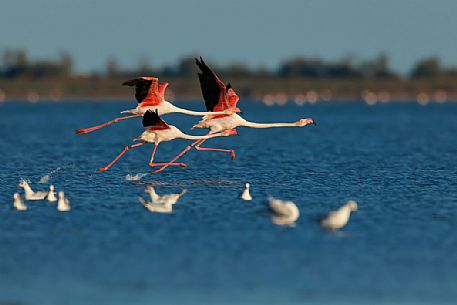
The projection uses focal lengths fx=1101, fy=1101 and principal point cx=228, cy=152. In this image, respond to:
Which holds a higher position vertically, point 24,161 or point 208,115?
point 208,115

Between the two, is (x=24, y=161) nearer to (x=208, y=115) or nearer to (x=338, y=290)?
(x=208, y=115)

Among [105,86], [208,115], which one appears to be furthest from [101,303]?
[105,86]

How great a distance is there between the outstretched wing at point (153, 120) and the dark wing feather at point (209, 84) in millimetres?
1222

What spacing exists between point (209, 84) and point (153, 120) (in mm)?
1585

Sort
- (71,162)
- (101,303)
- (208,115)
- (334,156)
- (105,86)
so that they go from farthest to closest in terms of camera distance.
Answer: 1. (105,86)
2. (334,156)
3. (71,162)
4. (208,115)
5. (101,303)

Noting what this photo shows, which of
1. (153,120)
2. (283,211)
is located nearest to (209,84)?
(153,120)

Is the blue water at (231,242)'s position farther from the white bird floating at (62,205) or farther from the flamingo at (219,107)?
the flamingo at (219,107)

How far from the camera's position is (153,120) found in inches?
888

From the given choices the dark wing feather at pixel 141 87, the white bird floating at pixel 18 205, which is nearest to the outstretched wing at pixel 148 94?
the dark wing feather at pixel 141 87

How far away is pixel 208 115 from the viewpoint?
23750 millimetres

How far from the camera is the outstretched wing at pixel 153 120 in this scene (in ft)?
73.0

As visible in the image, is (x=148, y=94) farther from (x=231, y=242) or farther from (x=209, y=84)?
(x=231, y=242)

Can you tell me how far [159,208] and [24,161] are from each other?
14778 millimetres

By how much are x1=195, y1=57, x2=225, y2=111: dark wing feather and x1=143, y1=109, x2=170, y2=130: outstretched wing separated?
4.01 feet
